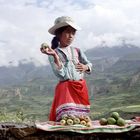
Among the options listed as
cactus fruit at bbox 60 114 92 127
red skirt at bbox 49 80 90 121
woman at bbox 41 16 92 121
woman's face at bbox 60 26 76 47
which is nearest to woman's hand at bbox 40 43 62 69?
woman at bbox 41 16 92 121

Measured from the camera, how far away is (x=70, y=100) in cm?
805

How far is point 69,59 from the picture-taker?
8.52 meters

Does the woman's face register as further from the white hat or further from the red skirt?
the red skirt

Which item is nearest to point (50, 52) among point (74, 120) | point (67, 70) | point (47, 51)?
point (47, 51)

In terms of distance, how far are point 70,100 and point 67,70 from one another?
0.60 m

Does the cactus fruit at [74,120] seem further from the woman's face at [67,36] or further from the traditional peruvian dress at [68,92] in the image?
the woman's face at [67,36]

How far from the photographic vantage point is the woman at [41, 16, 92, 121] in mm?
8031

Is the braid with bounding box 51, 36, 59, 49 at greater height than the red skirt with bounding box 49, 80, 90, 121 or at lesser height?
greater

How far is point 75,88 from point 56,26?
128 centimetres

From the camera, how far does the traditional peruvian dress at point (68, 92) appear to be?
8.01 meters

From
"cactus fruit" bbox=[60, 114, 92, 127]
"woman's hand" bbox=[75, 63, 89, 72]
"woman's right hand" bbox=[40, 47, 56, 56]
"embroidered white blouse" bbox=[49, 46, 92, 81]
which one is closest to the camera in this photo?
A: "cactus fruit" bbox=[60, 114, 92, 127]

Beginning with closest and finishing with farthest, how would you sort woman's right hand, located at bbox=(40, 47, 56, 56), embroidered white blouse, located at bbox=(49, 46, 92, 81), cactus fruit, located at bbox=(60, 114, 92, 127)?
1. cactus fruit, located at bbox=(60, 114, 92, 127)
2. woman's right hand, located at bbox=(40, 47, 56, 56)
3. embroidered white blouse, located at bbox=(49, 46, 92, 81)

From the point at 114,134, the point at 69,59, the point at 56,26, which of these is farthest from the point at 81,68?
the point at 114,134

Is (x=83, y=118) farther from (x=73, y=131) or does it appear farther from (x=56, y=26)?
(x=56, y=26)
